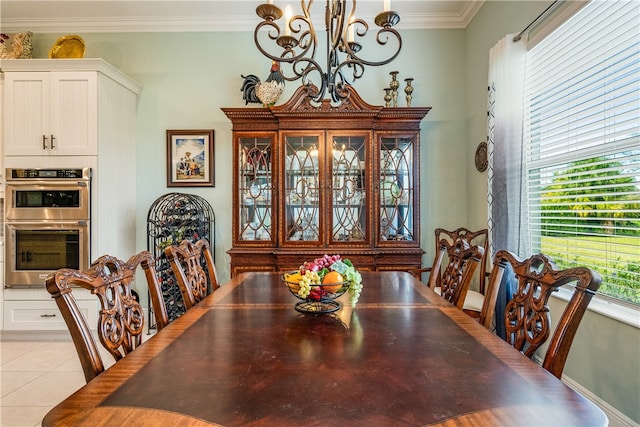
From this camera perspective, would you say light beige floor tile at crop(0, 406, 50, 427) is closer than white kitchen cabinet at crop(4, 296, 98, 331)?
Yes

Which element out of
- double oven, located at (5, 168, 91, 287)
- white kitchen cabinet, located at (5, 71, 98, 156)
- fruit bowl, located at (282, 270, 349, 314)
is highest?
white kitchen cabinet, located at (5, 71, 98, 156)

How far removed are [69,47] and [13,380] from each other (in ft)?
9.58

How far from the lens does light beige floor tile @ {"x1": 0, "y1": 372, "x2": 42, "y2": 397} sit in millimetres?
2367

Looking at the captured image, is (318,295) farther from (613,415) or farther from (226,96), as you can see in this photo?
(226,96)

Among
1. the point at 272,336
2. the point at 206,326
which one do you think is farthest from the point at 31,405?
the point at 272,336

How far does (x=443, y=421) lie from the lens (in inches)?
28.6

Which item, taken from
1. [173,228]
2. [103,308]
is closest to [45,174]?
[173,228]

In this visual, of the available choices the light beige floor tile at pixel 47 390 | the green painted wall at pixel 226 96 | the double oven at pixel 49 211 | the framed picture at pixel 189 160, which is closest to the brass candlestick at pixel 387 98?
the green painted wall at pixel 226 96

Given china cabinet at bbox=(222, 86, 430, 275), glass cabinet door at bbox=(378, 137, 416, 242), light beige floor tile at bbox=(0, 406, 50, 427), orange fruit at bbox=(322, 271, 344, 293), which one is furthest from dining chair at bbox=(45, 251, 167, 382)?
glass cabinet door at bbox=(378, 137, 416, 242)

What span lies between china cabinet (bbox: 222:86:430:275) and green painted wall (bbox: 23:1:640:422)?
0.46m

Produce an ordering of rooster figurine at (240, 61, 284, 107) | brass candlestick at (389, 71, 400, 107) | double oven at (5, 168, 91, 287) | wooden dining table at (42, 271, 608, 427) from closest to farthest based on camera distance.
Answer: wooden dining table at (42, 271, 608, 427)
double oven at (5, 168, 91, 287)
rooster figurine at (240, 61, 284, 107)
brass candlestick at (389, 71, 400, 107)

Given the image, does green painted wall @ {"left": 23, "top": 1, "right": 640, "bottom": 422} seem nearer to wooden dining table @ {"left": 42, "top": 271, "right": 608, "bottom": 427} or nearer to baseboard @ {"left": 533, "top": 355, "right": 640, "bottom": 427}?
baseboard @ {"left": 533, "top": 355, "right": 640, "bottom": 427}

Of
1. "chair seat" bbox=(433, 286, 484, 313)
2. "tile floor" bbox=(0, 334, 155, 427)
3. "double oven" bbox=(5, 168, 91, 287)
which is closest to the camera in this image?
"tile floor" bbox=(0, 334, 155, 427)

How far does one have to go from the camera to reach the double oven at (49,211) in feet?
10.1
